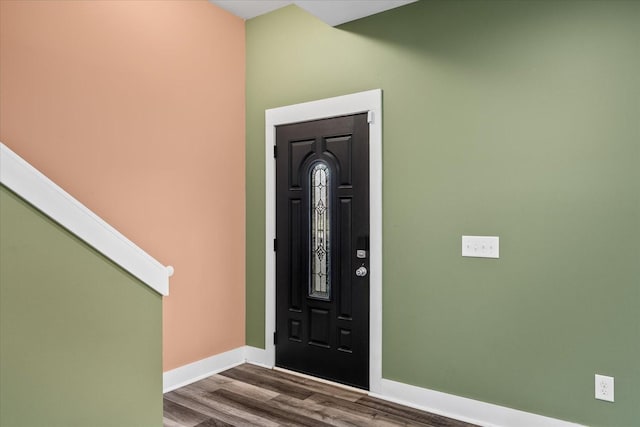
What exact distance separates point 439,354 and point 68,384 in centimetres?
213

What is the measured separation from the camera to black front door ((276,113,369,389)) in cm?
310

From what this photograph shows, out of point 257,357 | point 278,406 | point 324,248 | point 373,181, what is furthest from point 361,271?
point 257,357

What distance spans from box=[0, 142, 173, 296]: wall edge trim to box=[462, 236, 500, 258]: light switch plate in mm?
1819

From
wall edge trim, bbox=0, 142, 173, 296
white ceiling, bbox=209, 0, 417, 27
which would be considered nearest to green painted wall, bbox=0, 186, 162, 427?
wall edge trim, bbox=0, 142, 173, 296

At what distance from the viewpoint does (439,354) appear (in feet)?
9.18

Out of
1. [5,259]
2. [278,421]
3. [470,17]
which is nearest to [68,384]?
[5,259]

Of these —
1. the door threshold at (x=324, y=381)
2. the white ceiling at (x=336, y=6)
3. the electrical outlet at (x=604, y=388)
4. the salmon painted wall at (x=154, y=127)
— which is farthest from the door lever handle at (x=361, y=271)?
the white ceiling at (x=336, y=6)

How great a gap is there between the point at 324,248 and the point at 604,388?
190 centimetres

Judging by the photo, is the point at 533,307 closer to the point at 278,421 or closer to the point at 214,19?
the point at 278,421

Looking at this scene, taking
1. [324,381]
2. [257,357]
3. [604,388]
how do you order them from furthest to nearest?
[257,357], [324,381], [604,388]

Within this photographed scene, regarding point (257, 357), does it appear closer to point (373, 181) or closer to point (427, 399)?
point (427, 399)

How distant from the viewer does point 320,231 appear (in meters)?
3.30

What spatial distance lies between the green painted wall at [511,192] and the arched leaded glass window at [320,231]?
48 cm

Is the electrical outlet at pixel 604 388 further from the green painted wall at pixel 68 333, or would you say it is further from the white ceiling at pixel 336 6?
the white ceiling at pixel 336 6
